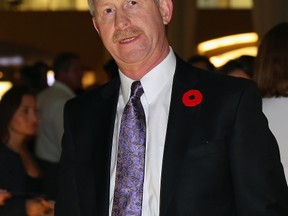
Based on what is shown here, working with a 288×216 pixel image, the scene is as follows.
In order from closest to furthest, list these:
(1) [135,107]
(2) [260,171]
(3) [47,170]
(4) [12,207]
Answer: (2) [260,171] → (1) [135,107] → (4) [12,207] → (3) [47,170]

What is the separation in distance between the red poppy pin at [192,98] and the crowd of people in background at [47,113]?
98 cm

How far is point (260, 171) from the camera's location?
2.60 meters

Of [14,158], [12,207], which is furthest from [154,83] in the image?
[14,158]

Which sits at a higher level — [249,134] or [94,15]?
[94,15]

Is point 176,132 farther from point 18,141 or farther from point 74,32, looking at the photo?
point 74,32

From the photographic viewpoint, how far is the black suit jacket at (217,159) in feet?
8.48

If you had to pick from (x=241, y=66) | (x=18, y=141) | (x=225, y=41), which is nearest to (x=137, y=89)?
(x=241, y=66)

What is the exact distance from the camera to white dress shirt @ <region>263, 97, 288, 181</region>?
11.9 ft

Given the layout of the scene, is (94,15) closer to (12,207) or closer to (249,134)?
(249,134)

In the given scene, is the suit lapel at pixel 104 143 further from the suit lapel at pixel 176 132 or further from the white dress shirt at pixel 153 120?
the suit lapel at pixel 176 132

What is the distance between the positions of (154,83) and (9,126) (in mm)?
2752

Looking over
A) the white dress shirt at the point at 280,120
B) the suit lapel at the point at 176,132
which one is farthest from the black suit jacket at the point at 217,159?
the white dress shirt at the point at 280,120

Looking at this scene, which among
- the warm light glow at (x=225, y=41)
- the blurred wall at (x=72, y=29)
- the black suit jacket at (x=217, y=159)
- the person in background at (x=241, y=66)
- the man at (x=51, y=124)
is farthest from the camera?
the blurred wall at (x=72, y=29)

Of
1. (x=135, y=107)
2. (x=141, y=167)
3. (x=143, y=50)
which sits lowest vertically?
(x=141, y=167)
